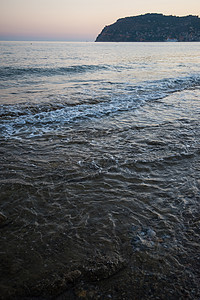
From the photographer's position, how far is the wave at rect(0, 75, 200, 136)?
22.5 ft

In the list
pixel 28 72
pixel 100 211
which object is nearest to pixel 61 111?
pixel 100 211

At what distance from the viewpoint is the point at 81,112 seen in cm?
862

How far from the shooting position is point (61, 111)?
880 centimetres

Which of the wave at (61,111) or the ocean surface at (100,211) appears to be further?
the wave at (61,111)

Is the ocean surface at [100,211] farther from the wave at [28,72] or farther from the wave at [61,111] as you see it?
the wave at [28,72]

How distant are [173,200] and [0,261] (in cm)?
252

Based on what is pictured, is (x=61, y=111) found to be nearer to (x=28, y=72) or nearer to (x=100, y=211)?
(x=100, y=211)

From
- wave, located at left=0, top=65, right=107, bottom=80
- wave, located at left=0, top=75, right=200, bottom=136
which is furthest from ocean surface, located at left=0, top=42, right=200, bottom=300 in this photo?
wave, located at left=0, top=65, right=107, bottom=80

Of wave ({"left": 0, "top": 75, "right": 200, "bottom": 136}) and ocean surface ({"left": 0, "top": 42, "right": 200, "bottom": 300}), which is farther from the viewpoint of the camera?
wave ({"left": 0, "top": 75, "right": 200, "bottom": 136})

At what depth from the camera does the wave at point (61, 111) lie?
6.85 meters

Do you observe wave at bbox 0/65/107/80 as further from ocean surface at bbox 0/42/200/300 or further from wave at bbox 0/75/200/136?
ocean surface at bbox 0/42/200/300

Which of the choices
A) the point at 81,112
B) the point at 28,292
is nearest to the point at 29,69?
the point at 81,112

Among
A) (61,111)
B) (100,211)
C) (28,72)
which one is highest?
(28,72)

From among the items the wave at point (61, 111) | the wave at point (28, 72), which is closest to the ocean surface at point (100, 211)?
the wave at point (61, 111)
